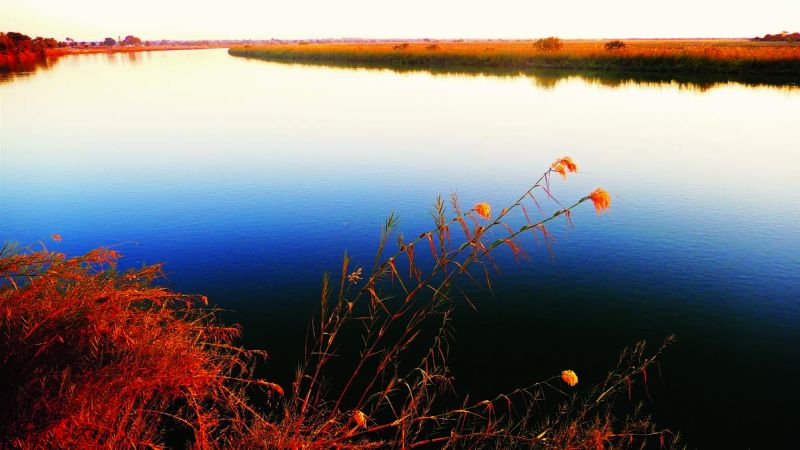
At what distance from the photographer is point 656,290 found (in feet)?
22.7

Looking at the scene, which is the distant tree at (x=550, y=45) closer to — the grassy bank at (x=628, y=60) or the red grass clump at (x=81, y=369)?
the grassy bank at (x=628, y=60)

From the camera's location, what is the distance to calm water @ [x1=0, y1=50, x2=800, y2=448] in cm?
564

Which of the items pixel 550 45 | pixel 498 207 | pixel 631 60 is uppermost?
pixel 550 45

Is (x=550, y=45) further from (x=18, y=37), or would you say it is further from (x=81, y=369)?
(x=18, y=37)

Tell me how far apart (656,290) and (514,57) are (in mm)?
41975

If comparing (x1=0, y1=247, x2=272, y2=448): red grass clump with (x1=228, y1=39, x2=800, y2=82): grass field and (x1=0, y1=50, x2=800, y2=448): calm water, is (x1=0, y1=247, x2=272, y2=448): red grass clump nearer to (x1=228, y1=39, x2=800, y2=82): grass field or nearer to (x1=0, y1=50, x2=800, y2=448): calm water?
(x1=0, y1=50, x2=800, y2=448): calm water

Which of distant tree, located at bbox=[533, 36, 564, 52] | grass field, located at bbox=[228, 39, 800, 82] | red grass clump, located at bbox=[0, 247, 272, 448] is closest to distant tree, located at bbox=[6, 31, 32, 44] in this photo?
grass field, located at bbox=[228, 39, 800, 82]

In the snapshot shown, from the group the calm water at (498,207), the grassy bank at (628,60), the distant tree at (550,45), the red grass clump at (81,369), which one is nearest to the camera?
the red grass clump at (81,369)

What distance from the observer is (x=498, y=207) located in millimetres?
10047

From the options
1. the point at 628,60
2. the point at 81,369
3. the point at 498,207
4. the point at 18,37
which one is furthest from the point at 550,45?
the point at 18,37

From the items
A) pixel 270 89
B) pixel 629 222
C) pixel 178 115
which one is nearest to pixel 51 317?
pixel 629 222

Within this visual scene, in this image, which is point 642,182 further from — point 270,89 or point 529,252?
point 270,89

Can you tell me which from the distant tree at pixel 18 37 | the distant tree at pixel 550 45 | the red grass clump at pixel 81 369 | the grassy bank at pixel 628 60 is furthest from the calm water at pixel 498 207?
the distant tree at pixel 18 37

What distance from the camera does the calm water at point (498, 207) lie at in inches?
222
